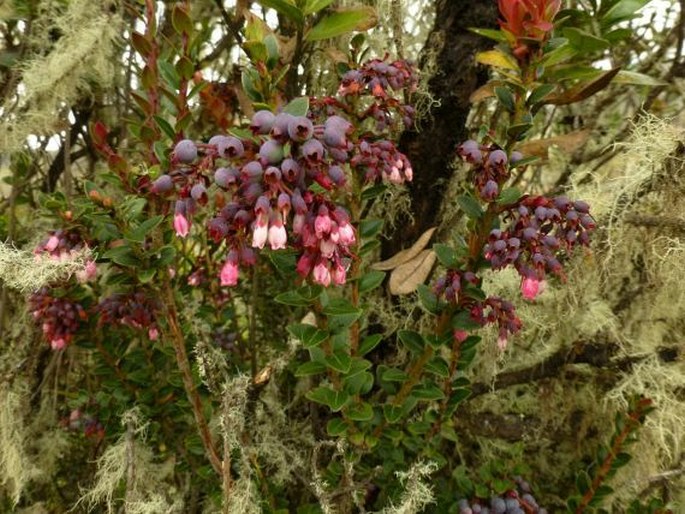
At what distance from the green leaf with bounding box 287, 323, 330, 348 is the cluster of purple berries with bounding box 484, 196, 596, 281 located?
10.1 inches

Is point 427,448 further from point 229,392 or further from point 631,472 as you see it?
point 631,472

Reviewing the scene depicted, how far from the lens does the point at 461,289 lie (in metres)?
0.88

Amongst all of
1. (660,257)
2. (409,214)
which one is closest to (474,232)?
(409,214)

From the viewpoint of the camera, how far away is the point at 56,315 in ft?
3.47

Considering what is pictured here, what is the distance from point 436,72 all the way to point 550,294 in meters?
0.50

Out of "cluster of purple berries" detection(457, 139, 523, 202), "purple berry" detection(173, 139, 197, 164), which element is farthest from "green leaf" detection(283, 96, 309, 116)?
"cluster of purple berries" detection(457, 139, 523, 202)

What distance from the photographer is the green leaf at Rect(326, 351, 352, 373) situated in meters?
0.87

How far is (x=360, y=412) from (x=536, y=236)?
39 centimetres

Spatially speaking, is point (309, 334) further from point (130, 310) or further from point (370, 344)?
point (130, 310)

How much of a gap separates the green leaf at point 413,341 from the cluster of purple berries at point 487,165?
0.26 metres

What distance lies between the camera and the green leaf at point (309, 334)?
85 centimetres

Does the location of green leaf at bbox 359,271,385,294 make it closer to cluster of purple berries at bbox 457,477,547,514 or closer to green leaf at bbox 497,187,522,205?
green leaf at bbox 497,187,522,205

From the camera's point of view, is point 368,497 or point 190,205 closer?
point 190,205

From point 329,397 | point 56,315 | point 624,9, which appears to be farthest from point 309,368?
point 624,9
